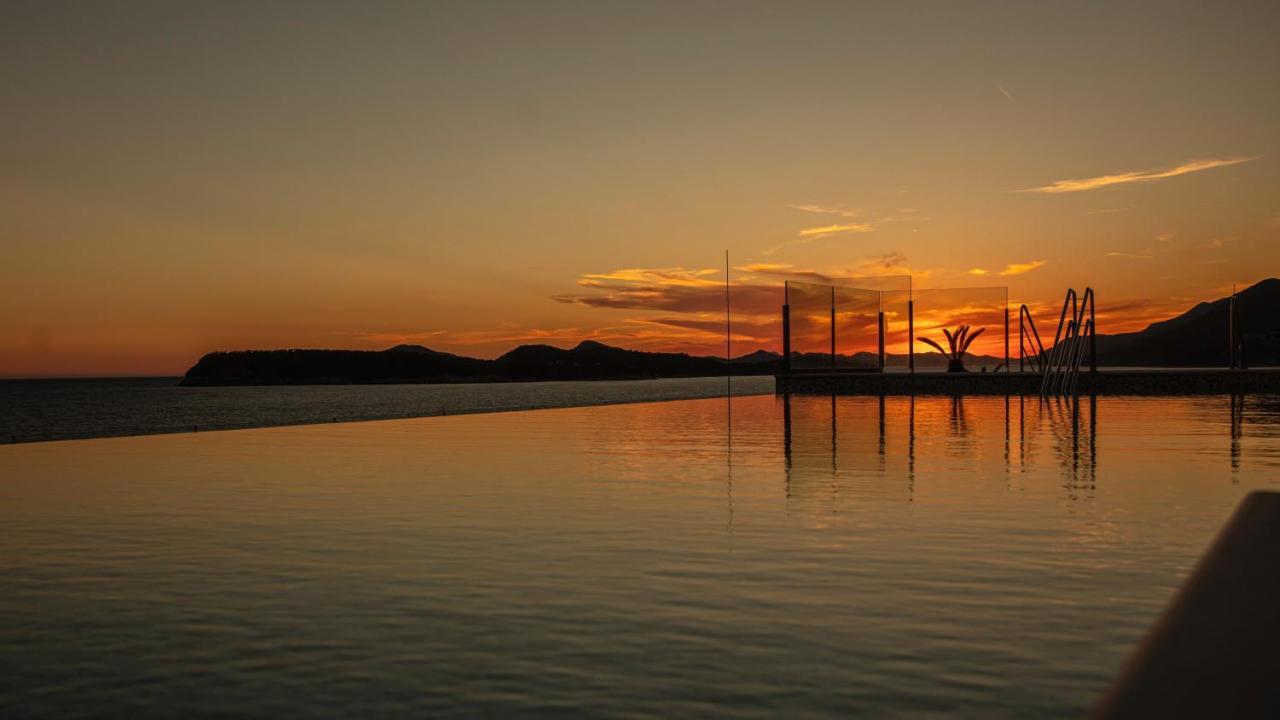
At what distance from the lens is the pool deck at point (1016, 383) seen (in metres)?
34.1

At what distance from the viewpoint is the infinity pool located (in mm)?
3982

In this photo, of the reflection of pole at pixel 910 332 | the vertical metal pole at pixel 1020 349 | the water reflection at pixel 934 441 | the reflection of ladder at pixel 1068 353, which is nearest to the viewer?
the water reflection at pixel 934 441

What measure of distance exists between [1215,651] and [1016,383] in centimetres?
3364

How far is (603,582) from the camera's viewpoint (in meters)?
5.99

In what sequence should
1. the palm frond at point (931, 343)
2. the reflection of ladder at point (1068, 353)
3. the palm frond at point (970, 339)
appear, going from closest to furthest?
the reflection of ladder at point (1068, 353) → the palm frond at point (931, 343) → the palm frond at point (970, 339)

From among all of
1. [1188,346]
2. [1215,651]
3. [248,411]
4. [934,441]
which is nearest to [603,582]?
[1215,651]

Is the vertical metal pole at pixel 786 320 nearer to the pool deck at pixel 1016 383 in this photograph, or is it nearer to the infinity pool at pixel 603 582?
the pool deck at pixel 1016 383

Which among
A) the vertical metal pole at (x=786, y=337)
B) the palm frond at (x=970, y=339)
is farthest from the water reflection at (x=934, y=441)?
the palm frond at (x=970, y=339)

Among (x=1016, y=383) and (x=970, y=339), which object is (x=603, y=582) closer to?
(x=1016, y=383)

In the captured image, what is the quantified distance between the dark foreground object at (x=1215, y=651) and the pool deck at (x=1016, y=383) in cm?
3017

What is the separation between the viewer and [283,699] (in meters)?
3.90

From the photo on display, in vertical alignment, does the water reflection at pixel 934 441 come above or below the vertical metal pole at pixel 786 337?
below

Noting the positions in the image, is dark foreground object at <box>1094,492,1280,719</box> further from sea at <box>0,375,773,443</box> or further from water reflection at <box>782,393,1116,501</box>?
sea at <box>0,375,773,443</box>

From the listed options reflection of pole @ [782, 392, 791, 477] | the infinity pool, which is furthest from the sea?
the infinity pool
